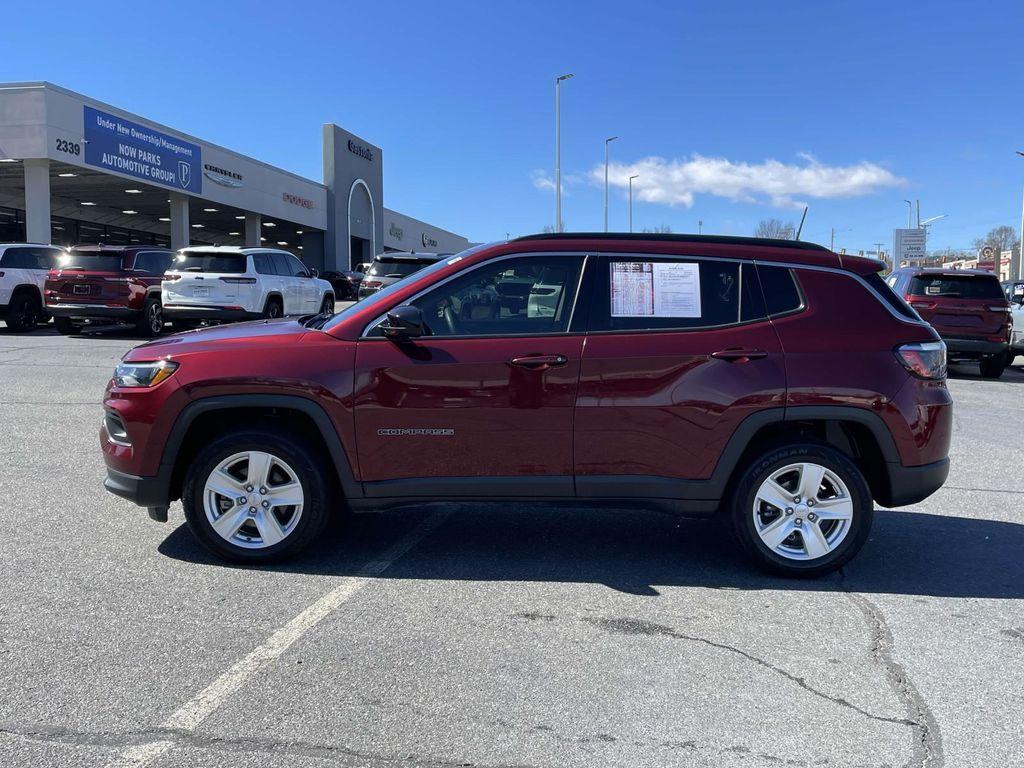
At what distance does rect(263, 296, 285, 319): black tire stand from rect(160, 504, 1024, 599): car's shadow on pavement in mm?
12593

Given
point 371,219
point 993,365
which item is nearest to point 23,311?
point 993,365

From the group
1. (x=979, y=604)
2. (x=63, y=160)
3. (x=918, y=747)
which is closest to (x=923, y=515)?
(x=979, y=604)

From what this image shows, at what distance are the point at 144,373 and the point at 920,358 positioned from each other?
4.16 m

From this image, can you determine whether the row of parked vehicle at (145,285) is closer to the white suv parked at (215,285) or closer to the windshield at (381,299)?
the white suv parked at (215,285)

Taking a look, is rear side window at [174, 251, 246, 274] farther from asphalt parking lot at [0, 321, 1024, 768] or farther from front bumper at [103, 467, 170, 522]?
front bumper at [103, 467, 170, 522]

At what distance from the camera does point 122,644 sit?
3613mm

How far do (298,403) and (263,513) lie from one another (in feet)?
2.14

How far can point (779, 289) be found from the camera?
4.57 meters

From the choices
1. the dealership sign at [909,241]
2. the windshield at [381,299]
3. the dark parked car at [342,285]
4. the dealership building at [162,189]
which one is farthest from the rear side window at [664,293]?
the dealership sign at [909,241]

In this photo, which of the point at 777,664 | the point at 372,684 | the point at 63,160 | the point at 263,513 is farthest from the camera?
the point at 63,160

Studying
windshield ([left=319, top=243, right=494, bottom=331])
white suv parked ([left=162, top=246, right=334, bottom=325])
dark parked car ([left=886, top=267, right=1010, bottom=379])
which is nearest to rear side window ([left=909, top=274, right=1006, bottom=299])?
dark parked car ([left=886, top=267, right=1010, bottom=379])

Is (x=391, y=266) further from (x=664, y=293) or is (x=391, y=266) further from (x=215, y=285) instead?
(x=664, y=293)

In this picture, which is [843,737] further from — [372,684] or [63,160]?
[63,160]

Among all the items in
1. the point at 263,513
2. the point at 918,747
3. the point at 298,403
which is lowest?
the point at 918,747
